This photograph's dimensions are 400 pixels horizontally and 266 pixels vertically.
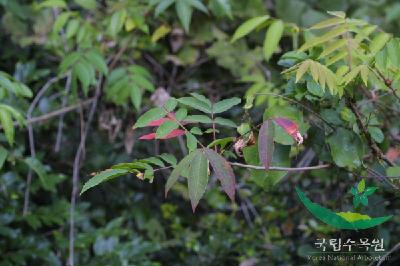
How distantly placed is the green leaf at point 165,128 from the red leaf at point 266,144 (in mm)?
198

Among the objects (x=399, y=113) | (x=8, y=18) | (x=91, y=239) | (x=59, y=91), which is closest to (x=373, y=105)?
(x=399, y=113)

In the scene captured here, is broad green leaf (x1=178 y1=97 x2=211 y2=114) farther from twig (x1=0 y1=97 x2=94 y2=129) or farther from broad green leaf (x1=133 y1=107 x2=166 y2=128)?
twig (x1=0 y1=97 x2=94 y2=129)

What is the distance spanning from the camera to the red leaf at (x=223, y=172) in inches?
45.7

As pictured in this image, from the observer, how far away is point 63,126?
2.63 meters

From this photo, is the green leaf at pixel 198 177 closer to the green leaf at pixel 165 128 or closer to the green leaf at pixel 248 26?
the green leaf at pixel 165 128

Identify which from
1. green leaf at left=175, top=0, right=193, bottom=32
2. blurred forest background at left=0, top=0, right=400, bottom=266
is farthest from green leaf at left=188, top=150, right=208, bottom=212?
green leaf at left=175, top=0, right=193, bottom=32

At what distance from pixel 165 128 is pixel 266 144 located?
0.23m

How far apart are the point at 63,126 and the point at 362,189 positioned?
5.32ft

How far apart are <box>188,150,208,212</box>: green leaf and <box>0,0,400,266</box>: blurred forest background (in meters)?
0.80

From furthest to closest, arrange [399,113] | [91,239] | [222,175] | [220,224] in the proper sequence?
[220,224], [91,239], [399,113], [222,175]

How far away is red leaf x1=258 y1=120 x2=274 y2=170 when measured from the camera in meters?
1.19

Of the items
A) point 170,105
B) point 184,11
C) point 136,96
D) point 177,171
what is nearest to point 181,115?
point 170,105

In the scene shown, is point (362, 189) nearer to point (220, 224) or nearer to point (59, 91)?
point (220, 224)

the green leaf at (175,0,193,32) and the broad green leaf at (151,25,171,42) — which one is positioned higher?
the green leaf at (175,0,193,32)
